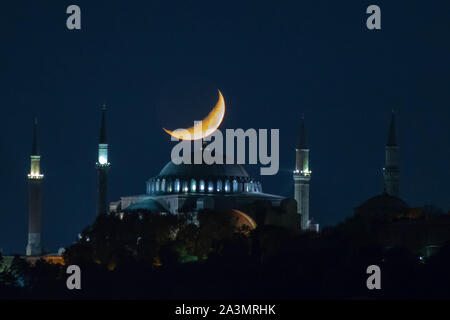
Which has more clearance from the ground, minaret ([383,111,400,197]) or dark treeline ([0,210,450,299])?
minaret ([383,111,400,197])

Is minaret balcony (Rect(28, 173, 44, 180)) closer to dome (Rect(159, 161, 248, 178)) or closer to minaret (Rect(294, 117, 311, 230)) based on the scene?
dome (Rect(159, 161, 248, 178))

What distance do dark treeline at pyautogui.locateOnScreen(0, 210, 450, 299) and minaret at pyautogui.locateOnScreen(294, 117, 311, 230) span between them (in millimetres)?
10167

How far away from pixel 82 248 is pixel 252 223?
36.4 feet

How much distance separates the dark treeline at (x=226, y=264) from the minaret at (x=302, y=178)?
10.2 metres

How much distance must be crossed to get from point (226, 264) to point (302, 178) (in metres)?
27.0

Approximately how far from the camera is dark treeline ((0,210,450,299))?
103 meters

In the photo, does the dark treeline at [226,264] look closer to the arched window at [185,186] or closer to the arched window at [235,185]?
the arched window at [185,186]

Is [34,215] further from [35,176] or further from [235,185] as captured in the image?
[235,185]

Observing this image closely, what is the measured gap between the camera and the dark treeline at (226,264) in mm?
102562

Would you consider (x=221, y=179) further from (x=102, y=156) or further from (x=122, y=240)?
(x=122, y=240)

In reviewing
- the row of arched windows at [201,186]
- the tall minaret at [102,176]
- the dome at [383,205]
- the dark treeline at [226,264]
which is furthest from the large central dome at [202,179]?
the dark treeline at [226,264]

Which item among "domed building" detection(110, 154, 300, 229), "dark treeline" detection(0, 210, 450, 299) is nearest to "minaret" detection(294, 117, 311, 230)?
"domed building" detection(110, 154, 300, 229)

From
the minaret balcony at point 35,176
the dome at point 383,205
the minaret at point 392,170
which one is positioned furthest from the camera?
the minaret balcony at point 35,176

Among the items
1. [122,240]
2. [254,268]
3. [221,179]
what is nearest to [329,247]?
[254,268]
